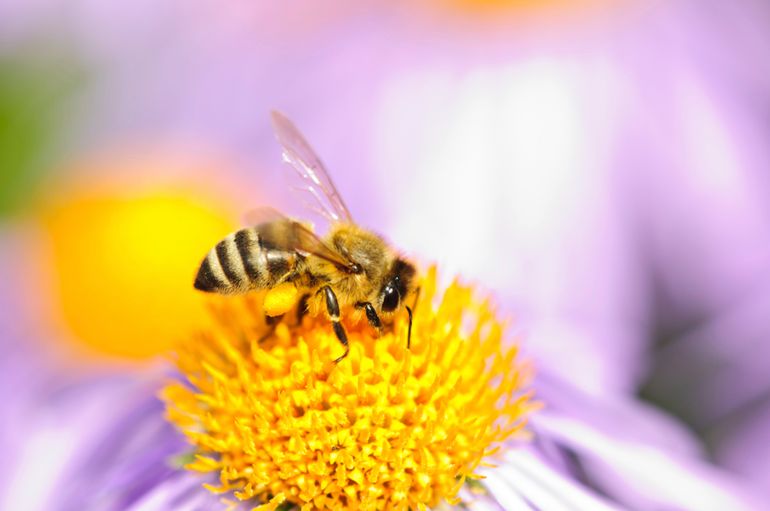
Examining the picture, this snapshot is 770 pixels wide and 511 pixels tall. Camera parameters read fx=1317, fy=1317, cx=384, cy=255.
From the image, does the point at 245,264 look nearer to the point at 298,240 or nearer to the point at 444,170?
the point at 298,240

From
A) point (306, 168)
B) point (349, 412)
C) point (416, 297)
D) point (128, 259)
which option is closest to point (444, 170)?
point (128, 259)

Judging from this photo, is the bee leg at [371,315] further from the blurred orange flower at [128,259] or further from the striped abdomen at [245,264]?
the blurred orange flower at [128,259]

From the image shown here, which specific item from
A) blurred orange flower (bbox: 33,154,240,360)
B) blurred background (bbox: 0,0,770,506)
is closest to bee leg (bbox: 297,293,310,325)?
blurred background (bbox: 0,0,770,506)

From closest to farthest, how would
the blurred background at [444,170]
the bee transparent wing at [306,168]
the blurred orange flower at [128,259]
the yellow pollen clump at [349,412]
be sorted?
the yellow pollen clump at [349,412]
the bee transparent wing at [306,168]
the blurred background at [444,170]
the blurred orange flower at [128,259]

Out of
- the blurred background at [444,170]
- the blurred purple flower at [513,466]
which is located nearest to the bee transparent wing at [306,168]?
the blurred purple flower at [513,466]

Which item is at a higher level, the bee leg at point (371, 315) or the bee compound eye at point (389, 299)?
the bee compound eye at point (389, 299)

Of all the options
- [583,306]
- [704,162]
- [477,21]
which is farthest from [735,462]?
[477,21]
